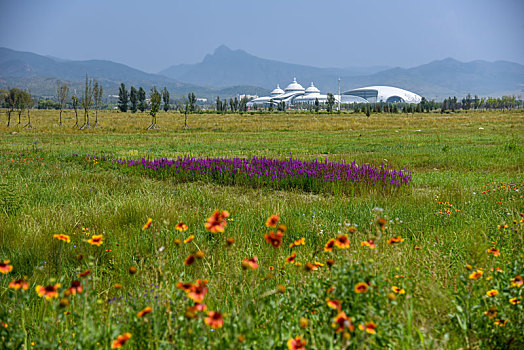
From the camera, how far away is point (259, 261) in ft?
12.0

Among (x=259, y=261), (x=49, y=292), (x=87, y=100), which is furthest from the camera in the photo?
(x=87, y=100)

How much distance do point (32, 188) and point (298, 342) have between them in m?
7.35

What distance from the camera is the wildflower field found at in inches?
69.8

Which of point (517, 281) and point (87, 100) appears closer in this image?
point (517, 281)

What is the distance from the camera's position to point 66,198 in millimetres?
6422

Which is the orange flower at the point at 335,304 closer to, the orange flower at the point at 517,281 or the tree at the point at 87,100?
the orange flower at the point at 517,281

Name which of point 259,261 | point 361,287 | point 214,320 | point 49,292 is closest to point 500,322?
point 361,287

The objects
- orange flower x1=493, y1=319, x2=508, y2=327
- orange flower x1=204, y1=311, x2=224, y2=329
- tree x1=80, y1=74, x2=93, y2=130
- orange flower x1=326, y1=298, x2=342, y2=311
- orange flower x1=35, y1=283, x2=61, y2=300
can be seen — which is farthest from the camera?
tree x1=80, y1=74, x2=93, y2=130

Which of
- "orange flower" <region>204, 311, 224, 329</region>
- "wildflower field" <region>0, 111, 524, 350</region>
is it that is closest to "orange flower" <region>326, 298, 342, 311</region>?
"wildflower field" <region>0, 111, 524, 350</region>

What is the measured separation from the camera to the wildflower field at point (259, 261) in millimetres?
1773

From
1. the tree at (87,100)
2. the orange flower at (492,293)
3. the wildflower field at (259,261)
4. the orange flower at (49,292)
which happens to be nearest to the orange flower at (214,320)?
the wildflower field at (259,261)

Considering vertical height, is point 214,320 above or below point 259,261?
above

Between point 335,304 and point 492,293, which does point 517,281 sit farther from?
point 335,304

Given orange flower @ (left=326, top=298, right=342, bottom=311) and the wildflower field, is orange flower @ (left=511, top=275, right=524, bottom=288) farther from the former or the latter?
orange flower @ (left=326, top=298, right=342, bottom=311)
